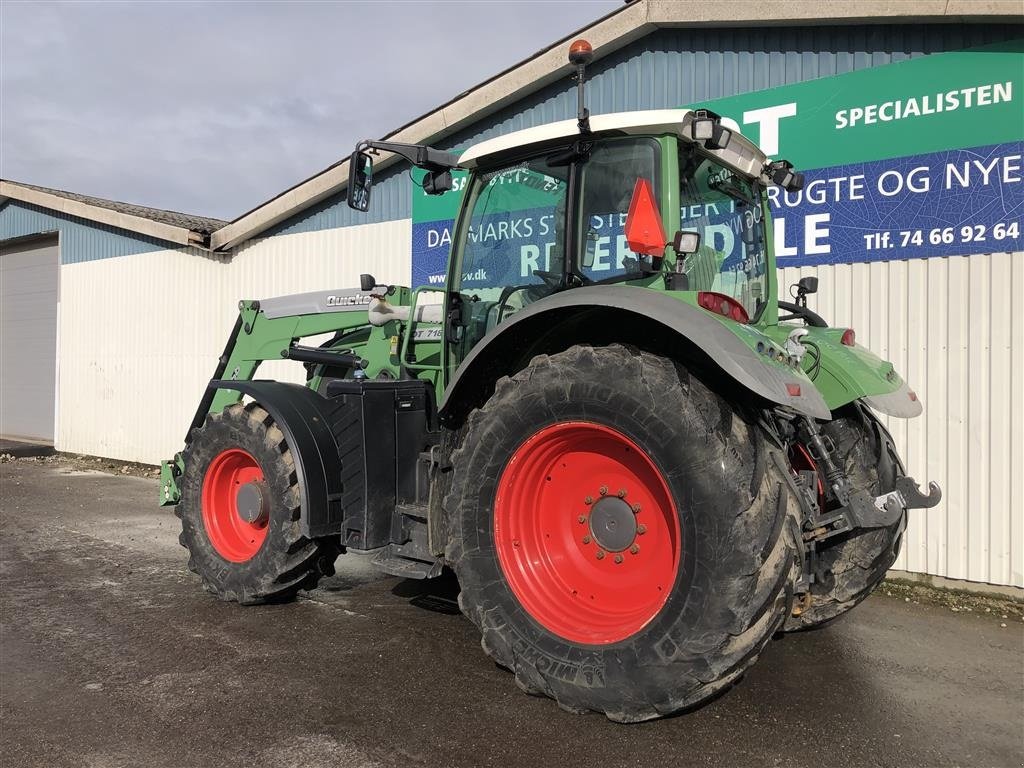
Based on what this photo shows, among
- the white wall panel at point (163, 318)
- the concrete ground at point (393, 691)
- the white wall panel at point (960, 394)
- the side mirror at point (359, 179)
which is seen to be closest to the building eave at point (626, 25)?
the white wall panel at point (163, 318)

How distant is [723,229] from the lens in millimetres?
3924

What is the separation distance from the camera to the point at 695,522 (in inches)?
110

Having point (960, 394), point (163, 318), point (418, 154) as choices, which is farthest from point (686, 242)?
point (163, 318)

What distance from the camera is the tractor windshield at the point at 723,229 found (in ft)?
11.7

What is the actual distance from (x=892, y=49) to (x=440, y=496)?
480 centimetres

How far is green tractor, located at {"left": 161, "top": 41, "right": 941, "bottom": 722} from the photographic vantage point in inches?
110

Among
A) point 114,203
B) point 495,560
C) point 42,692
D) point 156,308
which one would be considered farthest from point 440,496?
point 114,203

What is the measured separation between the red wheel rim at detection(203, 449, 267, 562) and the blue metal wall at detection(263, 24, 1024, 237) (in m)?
4.60

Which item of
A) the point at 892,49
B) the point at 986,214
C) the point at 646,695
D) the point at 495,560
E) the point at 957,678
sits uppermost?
the point at 892,49

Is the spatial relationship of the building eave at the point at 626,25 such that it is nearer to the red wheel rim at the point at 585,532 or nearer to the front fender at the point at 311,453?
the red wheel rim at the point at 585,532

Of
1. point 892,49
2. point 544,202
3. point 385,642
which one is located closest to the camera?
point 544,202

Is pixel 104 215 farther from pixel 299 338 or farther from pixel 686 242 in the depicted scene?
pixel 686 242

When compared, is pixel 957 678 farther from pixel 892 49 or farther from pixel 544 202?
pixel 892 49

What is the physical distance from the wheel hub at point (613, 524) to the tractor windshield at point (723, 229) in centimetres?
103
